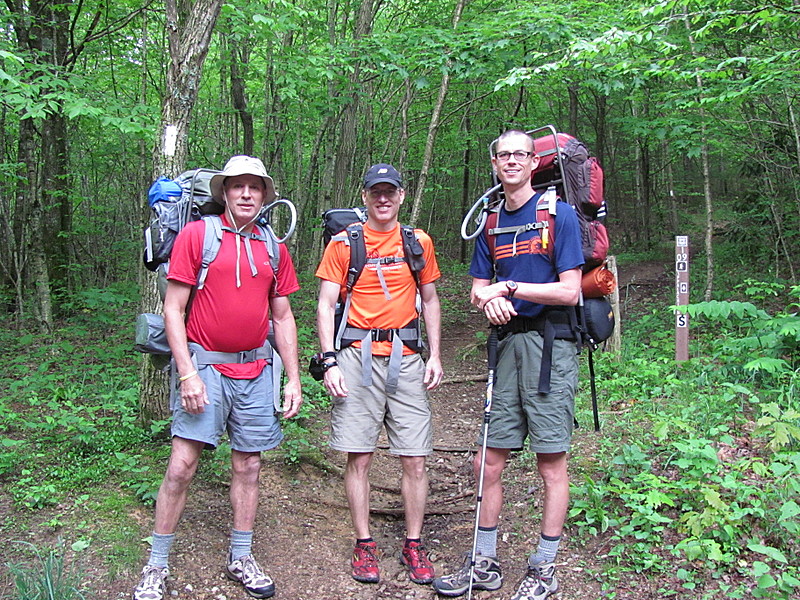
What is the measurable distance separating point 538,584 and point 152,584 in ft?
6.48

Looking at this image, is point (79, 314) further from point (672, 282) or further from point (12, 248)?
point (672, 282)

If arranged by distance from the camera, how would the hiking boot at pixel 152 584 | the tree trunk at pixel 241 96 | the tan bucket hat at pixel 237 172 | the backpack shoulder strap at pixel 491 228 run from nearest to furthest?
the hiking boot at pixel 152 584
the tan bucket hat at pixel 237 172
the backpack shoulder strap at pixel 491 228
the tree trunk at pixel 241 96

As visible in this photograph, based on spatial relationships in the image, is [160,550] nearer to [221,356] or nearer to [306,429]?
[221,356]

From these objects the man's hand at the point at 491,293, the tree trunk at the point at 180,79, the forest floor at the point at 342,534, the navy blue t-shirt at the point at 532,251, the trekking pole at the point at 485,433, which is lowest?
the forest floor at the point at 342,534

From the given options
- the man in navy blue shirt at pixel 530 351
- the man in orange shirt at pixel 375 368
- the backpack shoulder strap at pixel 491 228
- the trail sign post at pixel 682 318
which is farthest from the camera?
the trail sign post at pixel 682 318

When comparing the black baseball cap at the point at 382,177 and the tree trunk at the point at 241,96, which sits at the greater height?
the tree trunk at the point at 241,96

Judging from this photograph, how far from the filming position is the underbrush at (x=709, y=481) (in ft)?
10.1

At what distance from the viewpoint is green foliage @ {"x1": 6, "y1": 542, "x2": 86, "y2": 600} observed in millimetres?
2691

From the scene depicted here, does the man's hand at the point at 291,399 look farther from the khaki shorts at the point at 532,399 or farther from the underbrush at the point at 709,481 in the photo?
the underbrush at the point at 709,481

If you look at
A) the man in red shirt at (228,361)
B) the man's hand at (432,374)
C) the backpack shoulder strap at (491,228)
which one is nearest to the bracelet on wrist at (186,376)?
the man in red shirt at (228,361)

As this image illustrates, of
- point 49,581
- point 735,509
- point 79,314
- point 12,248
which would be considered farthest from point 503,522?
point 12,248

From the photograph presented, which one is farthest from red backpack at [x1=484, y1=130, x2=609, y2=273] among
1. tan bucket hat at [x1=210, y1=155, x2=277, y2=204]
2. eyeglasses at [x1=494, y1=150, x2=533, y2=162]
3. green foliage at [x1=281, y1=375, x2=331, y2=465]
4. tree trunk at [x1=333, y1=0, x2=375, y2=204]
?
tree trunk at [x1=333, y1=0, x2=375, y2=204]

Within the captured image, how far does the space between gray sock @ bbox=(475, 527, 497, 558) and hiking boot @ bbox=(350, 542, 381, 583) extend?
0.61 meters

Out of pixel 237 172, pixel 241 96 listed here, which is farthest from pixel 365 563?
pixel 241 96
